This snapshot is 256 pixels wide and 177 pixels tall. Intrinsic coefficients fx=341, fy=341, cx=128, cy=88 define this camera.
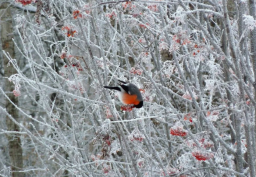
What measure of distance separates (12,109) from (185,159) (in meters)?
6.25

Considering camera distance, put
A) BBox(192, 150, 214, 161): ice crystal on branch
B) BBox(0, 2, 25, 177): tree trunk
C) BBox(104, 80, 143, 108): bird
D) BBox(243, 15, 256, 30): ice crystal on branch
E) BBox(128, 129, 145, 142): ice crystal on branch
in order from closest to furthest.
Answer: BBox(243, 15, 256, 30): ice crystal on branch → BBox(192, 150, 214, 161): ice crystal on branch → BBox(104, 80, 143, 108): bird → BBox(128, 129, 145, 142): ice crystal on branch → BBox(0, 2, 25, 177): tree trunk

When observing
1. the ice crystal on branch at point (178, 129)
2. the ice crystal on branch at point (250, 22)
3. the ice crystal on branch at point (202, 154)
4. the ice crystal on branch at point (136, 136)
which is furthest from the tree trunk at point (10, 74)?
the ice crystal on branch at point (250, 22)

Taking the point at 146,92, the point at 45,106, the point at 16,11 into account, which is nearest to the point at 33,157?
the point at 16,11

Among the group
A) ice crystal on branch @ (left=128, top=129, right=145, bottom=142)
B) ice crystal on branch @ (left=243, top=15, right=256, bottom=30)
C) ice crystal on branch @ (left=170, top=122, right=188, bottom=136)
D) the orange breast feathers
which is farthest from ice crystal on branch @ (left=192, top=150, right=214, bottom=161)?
ice crystal on branch @ (left=243, top=15, right=256, bottom=30)

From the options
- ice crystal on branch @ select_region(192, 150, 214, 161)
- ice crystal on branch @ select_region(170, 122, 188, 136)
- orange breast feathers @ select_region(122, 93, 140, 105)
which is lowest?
ice crystal on branch @ select_region(192, 150, 214, 161)

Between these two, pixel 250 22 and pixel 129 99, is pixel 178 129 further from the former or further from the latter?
pixel 250 22

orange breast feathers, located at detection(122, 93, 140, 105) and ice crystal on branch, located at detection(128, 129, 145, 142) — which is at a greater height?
orange breast feathers, located at detection(122, 93, 140, 105)

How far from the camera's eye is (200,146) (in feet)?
9.05

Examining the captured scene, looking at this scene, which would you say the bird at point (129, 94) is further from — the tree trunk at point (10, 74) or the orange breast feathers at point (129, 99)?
the tree trunk at point (10, 74)

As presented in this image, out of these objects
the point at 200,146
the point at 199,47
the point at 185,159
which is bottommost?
the point at 185,159

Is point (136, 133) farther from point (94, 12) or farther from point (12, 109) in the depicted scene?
point (12, 109)

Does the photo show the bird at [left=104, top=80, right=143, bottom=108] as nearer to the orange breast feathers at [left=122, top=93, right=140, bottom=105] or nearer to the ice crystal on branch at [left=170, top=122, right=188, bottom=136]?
the orange breast feathers at [left=122, top=93, right=140, bottom=105]

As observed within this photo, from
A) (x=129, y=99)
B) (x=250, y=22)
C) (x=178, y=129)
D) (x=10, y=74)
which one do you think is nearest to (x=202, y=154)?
(x=178, y=129)

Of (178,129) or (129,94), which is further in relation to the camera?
(129,94)
